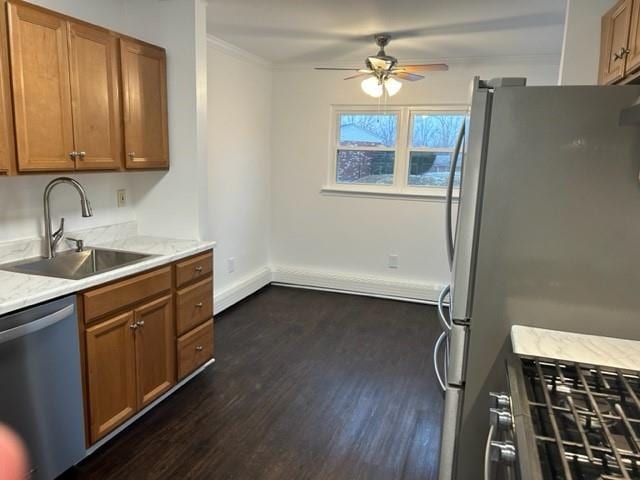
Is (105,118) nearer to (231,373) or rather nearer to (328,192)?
(231,373)

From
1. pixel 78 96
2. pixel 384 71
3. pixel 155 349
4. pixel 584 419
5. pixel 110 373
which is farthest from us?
pixel 384 71

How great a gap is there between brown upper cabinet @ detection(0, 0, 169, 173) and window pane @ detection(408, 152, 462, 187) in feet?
8.70

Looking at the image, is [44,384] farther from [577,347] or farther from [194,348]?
[577,347]

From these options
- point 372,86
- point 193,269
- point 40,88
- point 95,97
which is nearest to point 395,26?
point 372,86

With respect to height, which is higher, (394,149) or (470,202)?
(394,149)

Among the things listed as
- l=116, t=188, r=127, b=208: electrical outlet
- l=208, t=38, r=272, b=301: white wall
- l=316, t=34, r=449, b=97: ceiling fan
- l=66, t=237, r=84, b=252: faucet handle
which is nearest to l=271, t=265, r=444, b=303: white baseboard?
l=208, t=38, r=272, b=301: white wall

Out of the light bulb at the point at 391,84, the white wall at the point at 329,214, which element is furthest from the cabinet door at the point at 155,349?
the white wall at the point at 329,214

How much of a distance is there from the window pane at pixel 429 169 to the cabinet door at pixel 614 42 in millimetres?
2238

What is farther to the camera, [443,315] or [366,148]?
[366,148]

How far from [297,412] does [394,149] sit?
9.80 feet

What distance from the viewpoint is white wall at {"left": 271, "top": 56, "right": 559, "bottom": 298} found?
4648 millimetres

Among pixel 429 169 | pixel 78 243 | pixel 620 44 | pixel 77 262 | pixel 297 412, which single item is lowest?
pixel 297 412

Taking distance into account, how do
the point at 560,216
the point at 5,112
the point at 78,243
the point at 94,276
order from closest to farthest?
the point at 560,216
the point at 5,112
the point at 94,276
the point at 78,243

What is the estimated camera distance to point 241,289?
4527 mm
